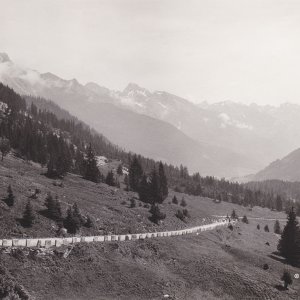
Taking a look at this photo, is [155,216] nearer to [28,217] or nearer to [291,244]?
[291,244]

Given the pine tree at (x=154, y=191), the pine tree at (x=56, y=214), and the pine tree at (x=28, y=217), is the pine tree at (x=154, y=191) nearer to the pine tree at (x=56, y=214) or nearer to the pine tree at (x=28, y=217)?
the pine tree at (x=56, y=214)

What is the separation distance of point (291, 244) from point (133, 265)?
151 ft

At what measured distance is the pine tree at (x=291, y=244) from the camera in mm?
98875

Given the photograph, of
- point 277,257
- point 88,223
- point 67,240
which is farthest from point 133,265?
point 277,257

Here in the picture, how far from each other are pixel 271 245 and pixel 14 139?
323 feet

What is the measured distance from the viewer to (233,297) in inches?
2719

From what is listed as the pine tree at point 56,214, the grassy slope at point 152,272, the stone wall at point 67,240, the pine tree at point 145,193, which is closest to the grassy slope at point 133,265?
the grassy slope at point 152,272

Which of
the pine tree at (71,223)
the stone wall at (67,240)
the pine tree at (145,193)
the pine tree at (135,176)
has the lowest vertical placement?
the stone wall at (67,240)

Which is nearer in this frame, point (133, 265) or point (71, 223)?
point (133, 265)

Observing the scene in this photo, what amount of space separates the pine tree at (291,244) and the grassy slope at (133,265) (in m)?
3.88

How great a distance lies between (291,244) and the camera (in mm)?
100750

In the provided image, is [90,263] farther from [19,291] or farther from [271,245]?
[271,245]

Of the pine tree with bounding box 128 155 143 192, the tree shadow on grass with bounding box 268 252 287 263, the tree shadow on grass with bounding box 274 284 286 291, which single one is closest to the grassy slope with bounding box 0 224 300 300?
the tree shadow on grass with bounding box 274 284 286 291

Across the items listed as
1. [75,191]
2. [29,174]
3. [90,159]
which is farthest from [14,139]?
[75,191]
